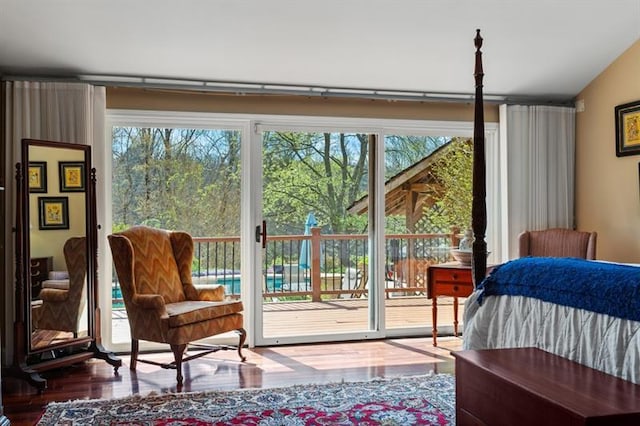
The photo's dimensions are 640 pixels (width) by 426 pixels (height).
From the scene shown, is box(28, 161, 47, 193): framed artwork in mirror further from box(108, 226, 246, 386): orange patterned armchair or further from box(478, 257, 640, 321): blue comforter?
box(478, 257, 640, 321): blue comforter

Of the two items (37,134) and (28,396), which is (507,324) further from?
(37,134)

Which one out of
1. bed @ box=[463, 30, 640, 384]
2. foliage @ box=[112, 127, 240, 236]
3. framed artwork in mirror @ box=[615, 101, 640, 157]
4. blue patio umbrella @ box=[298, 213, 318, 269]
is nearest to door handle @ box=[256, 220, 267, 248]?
foliage @ box=[112, 127, 240, 236]

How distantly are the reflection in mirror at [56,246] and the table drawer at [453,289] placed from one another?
2595 millimetres

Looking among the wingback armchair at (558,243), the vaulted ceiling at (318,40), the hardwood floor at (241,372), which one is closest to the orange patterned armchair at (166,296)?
the hardwood floor at (241,372)

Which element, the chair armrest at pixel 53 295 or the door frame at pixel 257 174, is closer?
the chair armrest at pixel 53 295

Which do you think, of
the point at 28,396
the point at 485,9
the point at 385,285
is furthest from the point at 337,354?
the point at 485,9

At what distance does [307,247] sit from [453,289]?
4.00ft

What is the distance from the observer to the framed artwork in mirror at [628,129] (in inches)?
171

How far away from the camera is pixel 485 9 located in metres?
3.75

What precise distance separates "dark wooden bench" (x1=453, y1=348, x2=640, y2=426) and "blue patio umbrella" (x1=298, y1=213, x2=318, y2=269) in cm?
235

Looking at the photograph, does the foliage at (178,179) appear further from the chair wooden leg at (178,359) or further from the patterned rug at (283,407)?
the patterned rug at (283,407)

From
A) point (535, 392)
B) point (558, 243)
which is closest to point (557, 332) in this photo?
point (535, 392)

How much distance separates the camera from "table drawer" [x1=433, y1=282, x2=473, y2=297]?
4340mm

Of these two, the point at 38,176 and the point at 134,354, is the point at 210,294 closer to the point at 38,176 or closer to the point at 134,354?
the point at 134,354
